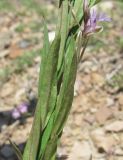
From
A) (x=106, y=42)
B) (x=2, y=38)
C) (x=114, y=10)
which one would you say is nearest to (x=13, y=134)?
(x=106, y=42)

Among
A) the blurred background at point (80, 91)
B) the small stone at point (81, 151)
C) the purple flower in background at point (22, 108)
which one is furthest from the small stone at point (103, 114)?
the purple flower in background at point (22, 108)

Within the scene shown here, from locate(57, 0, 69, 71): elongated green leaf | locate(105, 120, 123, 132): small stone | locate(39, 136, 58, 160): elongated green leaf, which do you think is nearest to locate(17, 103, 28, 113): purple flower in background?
locate(105, 120, 123, 132): small stone

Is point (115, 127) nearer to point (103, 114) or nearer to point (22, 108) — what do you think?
point (103, 114)

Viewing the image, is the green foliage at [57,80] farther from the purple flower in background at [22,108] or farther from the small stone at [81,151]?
the purple flower in background at [22,108]

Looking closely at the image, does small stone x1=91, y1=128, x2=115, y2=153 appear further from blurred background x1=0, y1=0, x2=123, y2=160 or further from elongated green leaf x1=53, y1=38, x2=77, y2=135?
elongated green leaf x1=53, y1=38, x2=77, y2=135

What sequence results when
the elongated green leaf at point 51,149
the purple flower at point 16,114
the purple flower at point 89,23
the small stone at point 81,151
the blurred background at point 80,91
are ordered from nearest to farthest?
the purple flower at point 89,23, the elongated green leaf at point 51,149, the small stone at point 81,151, the blurred background at point 80,91, the purple flower at point 16,114

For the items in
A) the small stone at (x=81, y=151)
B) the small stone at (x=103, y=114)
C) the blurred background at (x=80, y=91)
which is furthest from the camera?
the small stone at (x=103, y=114)

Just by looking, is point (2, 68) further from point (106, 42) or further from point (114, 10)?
point (114, 10)
